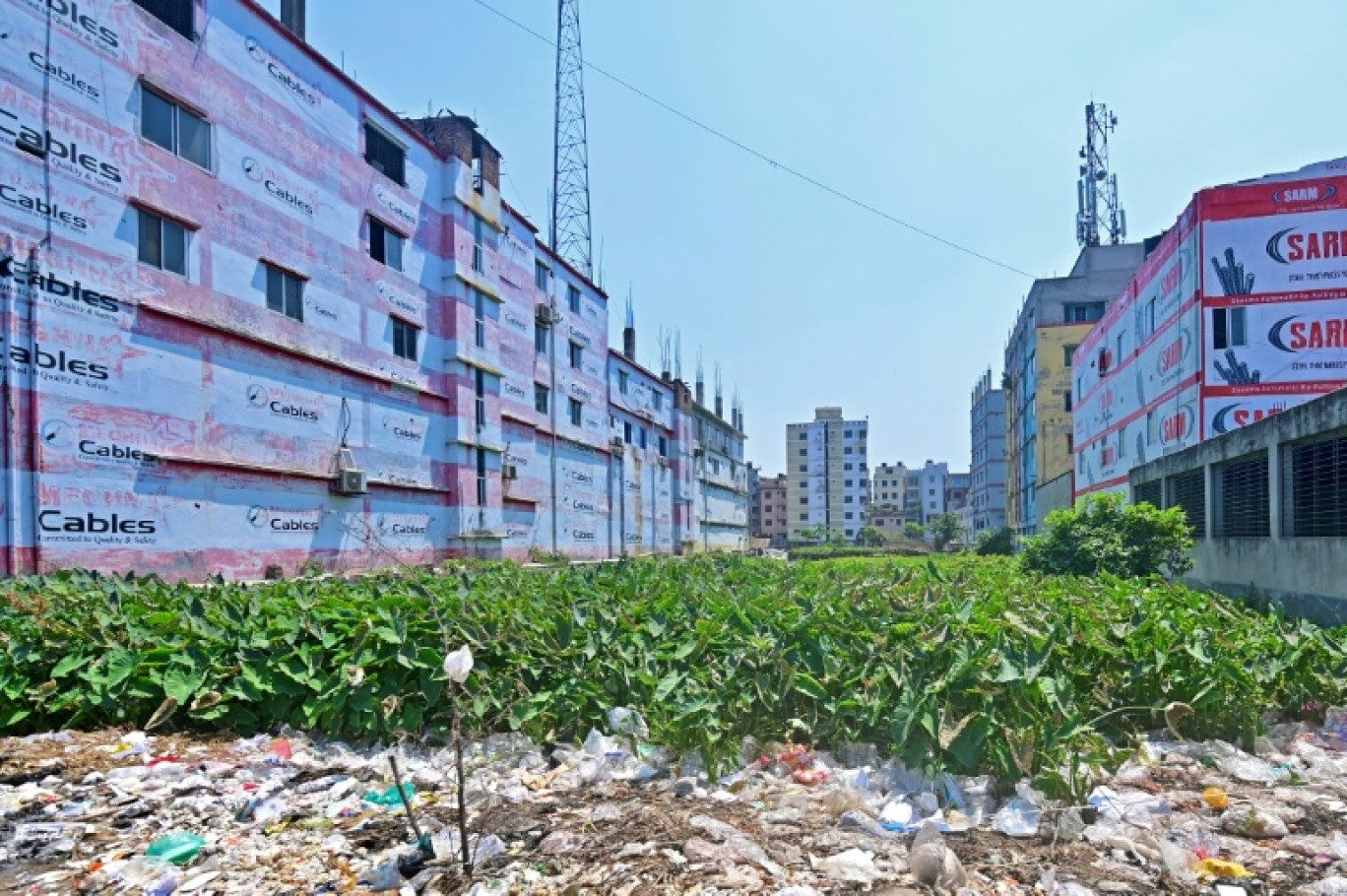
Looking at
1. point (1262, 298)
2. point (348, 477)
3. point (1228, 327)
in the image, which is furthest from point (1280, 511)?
point (348, 477)

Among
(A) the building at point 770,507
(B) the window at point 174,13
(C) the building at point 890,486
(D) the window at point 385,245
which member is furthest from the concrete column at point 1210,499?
(C) the building at point 890,486

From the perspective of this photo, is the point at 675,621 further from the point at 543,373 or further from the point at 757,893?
the point at 543,373

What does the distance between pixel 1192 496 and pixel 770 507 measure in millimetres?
95065

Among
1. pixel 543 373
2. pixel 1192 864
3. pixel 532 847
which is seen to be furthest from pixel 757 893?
pixel 543 373

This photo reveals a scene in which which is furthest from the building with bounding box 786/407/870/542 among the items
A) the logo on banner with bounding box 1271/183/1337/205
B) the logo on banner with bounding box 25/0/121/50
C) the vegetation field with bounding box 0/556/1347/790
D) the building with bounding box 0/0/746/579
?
the vegetation field with bounding box 0/556/1347/790

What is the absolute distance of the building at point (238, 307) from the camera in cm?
1238

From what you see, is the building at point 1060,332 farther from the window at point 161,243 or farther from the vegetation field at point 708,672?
the vegetation field at point 708,672

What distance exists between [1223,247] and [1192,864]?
21.0 metres

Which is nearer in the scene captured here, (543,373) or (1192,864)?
(1192,864)

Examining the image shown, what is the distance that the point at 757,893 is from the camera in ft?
10.2

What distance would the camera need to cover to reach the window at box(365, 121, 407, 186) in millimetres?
20797

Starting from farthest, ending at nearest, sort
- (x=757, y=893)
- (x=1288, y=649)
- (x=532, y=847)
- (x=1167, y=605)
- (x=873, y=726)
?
(x=1167, y=605), (x=1288, y=649), (x=873, y=726), (x=532, y=847), (x=757, y=893)

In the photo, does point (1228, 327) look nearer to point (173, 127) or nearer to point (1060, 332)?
point (173, 127)

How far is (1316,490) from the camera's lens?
968cm
